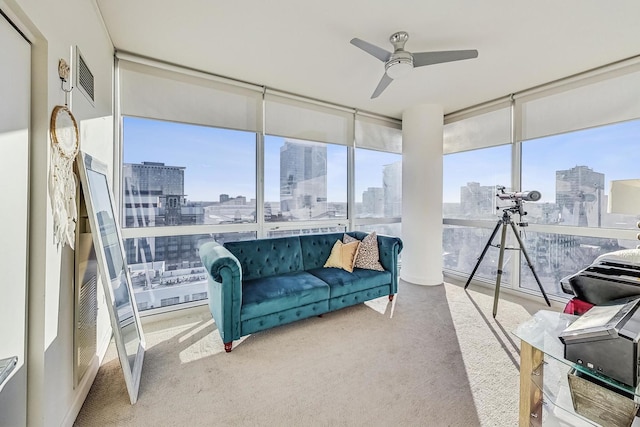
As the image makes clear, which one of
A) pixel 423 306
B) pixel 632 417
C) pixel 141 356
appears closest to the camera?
pixel 632 417

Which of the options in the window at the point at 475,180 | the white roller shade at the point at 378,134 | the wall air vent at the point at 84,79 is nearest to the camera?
the wall air vent at the point at 84,79

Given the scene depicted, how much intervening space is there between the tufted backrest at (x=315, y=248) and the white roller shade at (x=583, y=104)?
281 cm

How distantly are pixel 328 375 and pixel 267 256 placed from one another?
4.54 ft

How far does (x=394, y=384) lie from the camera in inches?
72.1

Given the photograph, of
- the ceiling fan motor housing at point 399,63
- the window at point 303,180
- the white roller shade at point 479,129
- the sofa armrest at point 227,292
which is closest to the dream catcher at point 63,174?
the sofa armrest at point 227,292

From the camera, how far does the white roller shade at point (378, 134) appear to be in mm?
4195

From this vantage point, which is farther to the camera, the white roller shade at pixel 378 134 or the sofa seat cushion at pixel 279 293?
the white roller shade at pixel 378 134

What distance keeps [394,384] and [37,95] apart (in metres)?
A: 2.56

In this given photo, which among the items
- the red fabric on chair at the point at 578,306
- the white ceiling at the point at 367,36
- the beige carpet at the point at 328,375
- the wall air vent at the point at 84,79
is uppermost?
the white ceiling at the point at 367,36

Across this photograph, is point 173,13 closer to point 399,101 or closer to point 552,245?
point 399,101

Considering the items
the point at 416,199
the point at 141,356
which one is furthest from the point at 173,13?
the point at 416,199

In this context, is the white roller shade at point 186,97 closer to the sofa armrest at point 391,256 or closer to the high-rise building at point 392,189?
the sofa armrest at point 391,256

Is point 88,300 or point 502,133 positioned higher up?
point 502,133

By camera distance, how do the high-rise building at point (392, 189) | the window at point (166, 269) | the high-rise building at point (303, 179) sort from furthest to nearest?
the high-rise building at point (392, 189) → the high-rise building at point (303, 179) → the window at point (166, 269)
